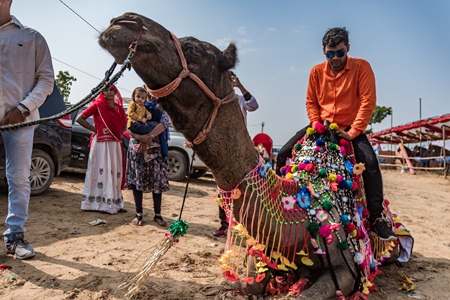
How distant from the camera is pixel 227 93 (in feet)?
7.82

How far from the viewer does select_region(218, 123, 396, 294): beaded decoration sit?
2.46 metres

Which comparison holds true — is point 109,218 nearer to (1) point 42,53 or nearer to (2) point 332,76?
(1) point 42,53

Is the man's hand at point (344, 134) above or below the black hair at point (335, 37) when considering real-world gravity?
below

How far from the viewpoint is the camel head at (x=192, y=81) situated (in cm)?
188

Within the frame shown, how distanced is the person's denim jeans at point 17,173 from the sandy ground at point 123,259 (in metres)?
0.37

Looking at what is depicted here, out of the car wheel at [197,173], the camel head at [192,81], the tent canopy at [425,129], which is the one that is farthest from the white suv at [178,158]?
the tent canopy at [425,129]

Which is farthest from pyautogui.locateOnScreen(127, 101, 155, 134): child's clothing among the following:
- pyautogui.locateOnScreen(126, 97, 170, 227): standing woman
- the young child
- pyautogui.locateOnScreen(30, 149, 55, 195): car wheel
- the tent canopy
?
the tent canopy

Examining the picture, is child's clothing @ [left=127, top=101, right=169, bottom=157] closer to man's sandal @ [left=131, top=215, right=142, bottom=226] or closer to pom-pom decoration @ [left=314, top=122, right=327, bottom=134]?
man's sandal @ [left=131, top=215, right=142, bottom=226]

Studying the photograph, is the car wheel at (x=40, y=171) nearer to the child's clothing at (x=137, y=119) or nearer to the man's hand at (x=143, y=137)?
the child's clothing at (x=137, y=119)

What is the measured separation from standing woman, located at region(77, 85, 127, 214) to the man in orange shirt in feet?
10.0

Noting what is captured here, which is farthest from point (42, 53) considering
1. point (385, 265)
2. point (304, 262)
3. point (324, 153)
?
point (385, 265)

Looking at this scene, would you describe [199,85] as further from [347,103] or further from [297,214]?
[347,103]

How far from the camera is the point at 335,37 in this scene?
3.39m

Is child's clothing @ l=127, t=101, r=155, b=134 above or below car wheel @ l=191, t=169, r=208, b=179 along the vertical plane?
above
